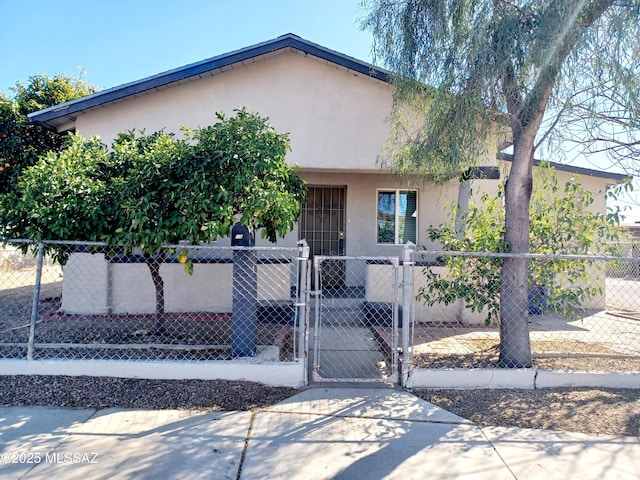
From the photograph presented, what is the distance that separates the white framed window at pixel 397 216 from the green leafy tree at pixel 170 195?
4.89m

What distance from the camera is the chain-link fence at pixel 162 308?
16.4ft

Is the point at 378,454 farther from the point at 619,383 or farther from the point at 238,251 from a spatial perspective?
the point at 619,383

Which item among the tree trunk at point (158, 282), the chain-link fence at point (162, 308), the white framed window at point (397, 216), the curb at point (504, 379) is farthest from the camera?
the white framed window at point (397, 216)

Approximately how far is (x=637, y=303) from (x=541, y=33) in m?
9.79

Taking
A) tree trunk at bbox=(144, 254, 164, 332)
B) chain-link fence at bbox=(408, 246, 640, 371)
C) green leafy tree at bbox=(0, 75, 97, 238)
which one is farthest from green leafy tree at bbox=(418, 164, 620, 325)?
green leafy tree at bbox=(0, 75, 97, 238)

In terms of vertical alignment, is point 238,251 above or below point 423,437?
above

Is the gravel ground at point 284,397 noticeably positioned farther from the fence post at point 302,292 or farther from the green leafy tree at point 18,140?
the green leafy tree at point 18,140

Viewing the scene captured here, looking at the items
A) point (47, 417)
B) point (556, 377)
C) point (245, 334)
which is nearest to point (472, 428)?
point (556, 377)

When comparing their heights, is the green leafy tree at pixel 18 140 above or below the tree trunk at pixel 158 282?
above

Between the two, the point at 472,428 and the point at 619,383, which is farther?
the point at 619,383

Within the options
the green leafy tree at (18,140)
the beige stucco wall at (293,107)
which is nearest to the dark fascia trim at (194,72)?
the beige stucco wall at (293,107)

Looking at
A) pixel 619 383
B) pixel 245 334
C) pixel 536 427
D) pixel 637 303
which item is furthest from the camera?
pixel 637 303

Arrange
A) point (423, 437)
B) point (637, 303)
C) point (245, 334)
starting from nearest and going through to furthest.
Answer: point (423, 437) < point (245, 334) < point (637, 303)

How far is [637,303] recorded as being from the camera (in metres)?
10.6
